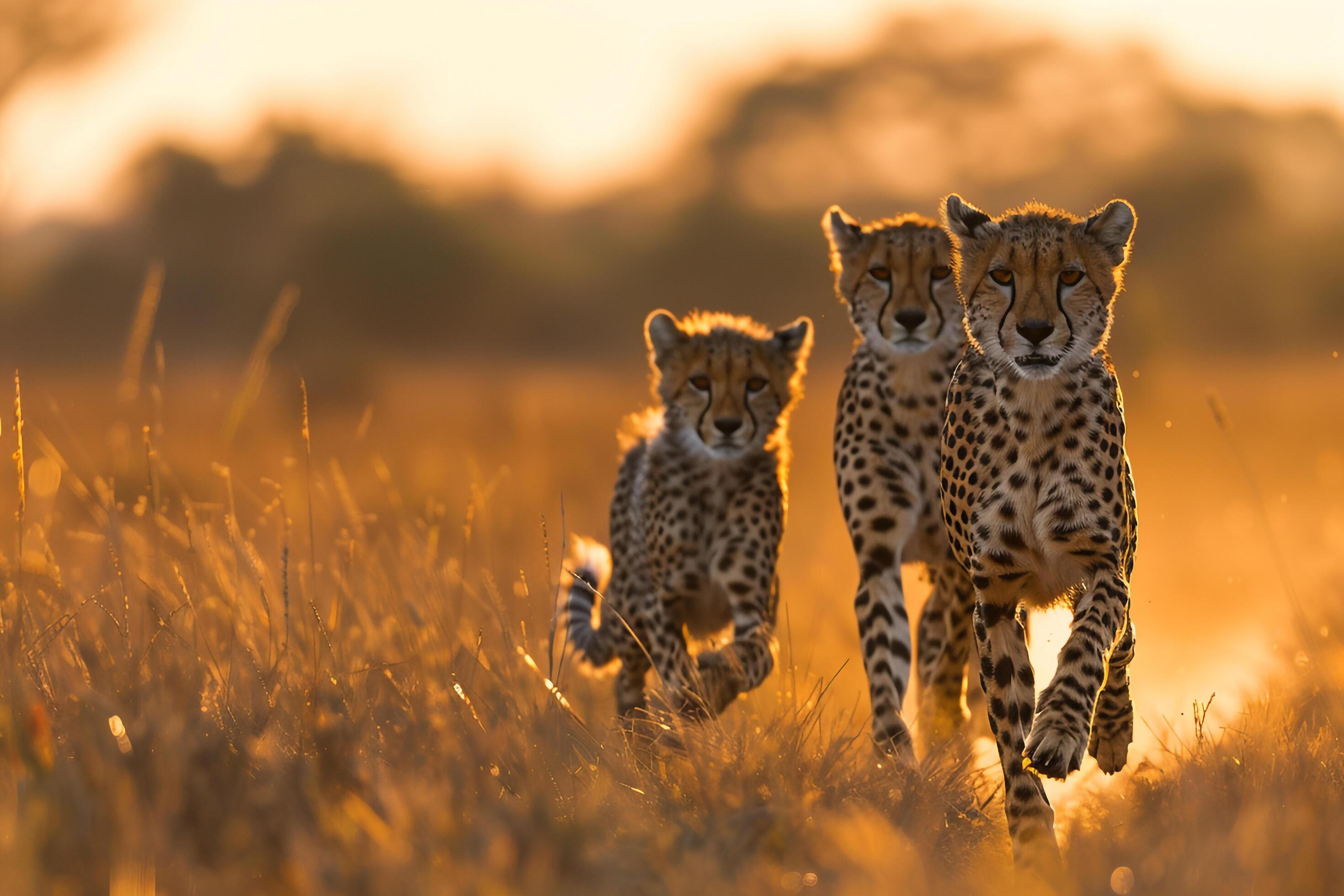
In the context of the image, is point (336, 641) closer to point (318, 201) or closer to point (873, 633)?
point (873, 633)

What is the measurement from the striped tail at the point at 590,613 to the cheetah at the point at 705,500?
1 centimetres

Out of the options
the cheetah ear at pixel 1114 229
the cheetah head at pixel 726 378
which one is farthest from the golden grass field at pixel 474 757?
the cheetah ear at pixel 1114 229

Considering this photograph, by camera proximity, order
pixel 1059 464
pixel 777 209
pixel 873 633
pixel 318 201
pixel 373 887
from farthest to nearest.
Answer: pixel 777 209
pixel 318 201
pixel 873 633
pixel 1059 464
pixel 373 887

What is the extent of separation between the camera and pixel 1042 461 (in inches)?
124

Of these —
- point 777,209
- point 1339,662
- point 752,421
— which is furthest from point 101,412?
point 777,209

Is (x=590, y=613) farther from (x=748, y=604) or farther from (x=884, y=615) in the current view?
(x=884, y=615)

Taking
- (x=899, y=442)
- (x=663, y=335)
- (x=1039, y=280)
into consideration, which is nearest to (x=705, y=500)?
(x=663, y=335)

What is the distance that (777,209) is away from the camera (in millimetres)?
28094

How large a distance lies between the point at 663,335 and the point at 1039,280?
170cm

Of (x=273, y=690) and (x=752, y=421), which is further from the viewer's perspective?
(x=752, y=421)

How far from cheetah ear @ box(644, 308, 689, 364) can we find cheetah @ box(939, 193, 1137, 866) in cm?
137

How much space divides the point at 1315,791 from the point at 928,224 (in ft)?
6.31

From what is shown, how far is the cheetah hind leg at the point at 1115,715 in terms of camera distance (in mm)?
3332

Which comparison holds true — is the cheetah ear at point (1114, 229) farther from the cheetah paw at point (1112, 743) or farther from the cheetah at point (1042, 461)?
the cheetah paw at point (1112, 743)
